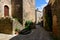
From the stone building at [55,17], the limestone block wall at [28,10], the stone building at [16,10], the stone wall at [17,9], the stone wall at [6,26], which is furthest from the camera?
the limestone block wall at [28,10]

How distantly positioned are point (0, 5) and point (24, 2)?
3.99 metres

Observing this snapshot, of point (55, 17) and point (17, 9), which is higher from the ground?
point (17, 9)

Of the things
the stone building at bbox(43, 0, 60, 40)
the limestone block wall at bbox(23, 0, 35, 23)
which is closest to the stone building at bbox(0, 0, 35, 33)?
the limestone block wall at bbox(23, 0, 35, 23)

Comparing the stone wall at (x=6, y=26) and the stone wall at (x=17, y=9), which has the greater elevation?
the stone wall at (x=17, y=9)

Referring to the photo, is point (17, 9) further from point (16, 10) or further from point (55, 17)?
point (55, 17)

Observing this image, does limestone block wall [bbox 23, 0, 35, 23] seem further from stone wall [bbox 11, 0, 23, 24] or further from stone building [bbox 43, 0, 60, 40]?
stone building [bbox 43, 0, 60, 40]

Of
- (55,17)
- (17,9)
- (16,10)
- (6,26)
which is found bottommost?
(6,26)

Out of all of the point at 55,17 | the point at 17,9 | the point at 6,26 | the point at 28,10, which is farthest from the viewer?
the point at 28,10

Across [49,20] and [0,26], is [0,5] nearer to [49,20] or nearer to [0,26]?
[0,26]

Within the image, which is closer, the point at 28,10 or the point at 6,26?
the point at 6,26

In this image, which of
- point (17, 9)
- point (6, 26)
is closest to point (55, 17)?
point (6, 26)

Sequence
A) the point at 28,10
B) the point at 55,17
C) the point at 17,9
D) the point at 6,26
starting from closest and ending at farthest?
the point at 55,17, the point at 6,26, the point at 17,9, the point at 28,10

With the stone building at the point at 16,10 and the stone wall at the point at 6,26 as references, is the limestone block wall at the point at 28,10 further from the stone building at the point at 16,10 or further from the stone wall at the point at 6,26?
the stone wall at the point at 6,26

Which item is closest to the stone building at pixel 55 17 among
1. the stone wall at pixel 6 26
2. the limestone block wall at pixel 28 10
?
the stone wall at pixel 6 26
